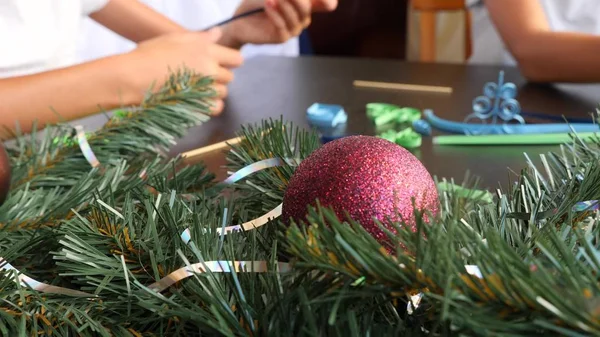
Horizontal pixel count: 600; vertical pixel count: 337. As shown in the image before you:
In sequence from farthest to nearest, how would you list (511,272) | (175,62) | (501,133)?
1. (175,62)
2. (501,133)
3. (511,272)

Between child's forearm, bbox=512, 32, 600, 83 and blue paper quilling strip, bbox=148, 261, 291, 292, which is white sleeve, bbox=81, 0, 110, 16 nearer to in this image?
child's forearm, bbox=512, 32, 600, 83

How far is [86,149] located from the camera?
16.2 inches

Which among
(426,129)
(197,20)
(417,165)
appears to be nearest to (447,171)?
(426,129)

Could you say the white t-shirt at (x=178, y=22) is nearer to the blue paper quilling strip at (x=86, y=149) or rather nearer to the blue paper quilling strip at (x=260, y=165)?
the blue paper quilling strip at (x=86, y=149)

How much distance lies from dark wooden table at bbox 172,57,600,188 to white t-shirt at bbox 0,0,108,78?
28cm

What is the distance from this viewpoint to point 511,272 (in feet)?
0.53

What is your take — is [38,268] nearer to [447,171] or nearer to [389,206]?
[389,206]

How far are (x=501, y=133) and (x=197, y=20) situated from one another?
5.02 feet

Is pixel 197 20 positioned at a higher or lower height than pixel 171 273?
lower

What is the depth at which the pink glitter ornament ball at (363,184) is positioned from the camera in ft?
0.72

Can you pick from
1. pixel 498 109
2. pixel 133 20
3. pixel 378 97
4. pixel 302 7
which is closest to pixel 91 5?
pixel 133 20

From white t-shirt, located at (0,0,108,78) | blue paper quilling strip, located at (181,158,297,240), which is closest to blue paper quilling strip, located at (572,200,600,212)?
blue paper quilling strip, located at (181,158,297,240)

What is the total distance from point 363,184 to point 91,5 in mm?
996

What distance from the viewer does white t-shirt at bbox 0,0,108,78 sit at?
926 millimetres
